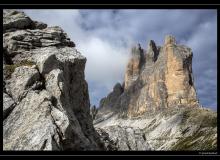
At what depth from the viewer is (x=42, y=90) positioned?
15.7m

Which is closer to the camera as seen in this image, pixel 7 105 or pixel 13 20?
pixel 7 105

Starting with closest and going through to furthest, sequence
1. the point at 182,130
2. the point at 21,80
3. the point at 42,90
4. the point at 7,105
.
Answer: the point at 7,105, the point at 42,90, the point at 21,80, the point at 182,130

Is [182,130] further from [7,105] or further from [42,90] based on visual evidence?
[7,105]

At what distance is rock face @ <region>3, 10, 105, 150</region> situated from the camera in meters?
13.5

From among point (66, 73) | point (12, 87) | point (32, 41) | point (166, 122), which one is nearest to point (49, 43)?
point (32, 41)

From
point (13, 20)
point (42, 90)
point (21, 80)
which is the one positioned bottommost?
point (42, 90)

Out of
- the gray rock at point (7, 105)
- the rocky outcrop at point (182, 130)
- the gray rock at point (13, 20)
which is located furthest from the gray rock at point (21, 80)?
the rocky outcrop at point (182, 130)

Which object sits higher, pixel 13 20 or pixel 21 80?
pixel 13 20

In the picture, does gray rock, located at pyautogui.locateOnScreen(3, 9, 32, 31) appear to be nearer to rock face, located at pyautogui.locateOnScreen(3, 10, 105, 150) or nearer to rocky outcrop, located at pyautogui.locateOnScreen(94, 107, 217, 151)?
rock face, located at pyautogui.locateOnScreen(3, 10, 105, 150)

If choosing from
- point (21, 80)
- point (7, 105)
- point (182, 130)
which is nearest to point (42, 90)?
point (21, 80)

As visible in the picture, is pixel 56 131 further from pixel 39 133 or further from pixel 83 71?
pixel 83 71

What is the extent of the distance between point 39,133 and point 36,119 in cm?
101

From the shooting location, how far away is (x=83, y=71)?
2011cm

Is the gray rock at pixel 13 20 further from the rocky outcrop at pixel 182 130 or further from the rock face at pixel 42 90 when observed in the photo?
the rocky outcrop at pixel 182 130
